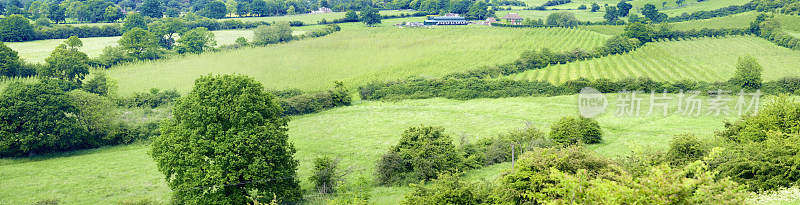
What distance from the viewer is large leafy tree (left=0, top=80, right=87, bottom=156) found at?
44.5 meters

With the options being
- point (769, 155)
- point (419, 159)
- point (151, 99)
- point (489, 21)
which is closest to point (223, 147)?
point (419, 159)

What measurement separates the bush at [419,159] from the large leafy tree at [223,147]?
7561mm

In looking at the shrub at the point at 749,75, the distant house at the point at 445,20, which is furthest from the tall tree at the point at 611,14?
the shrub at the point at 749,75

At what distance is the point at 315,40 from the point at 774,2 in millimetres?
104831

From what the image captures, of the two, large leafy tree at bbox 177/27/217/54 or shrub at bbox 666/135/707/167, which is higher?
large leafy tree at bbox 177/27/217/54

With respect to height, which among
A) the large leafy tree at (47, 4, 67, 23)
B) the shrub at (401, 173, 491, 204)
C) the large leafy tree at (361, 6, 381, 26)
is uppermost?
the large leafy tree at (47, 4, 67, 23)

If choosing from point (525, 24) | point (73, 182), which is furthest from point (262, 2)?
point (73, 182)

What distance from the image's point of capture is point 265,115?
108 ft

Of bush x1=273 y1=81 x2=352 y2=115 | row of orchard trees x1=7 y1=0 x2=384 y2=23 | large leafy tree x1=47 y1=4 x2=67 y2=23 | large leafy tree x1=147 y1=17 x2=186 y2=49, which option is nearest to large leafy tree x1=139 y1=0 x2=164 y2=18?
row of orchard trees x1=7 y1=0 x2=384 y2=23

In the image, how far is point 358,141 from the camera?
50.8m

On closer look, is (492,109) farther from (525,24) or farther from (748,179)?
(525,24)

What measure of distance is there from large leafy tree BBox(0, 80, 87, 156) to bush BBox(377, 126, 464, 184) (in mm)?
29007

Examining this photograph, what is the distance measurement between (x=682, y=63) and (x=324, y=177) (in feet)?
236

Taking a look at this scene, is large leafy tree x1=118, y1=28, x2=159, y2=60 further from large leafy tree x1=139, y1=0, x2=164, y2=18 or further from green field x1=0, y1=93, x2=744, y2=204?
large leafy tree x1=139, y1=0, x2=164, y2=18
